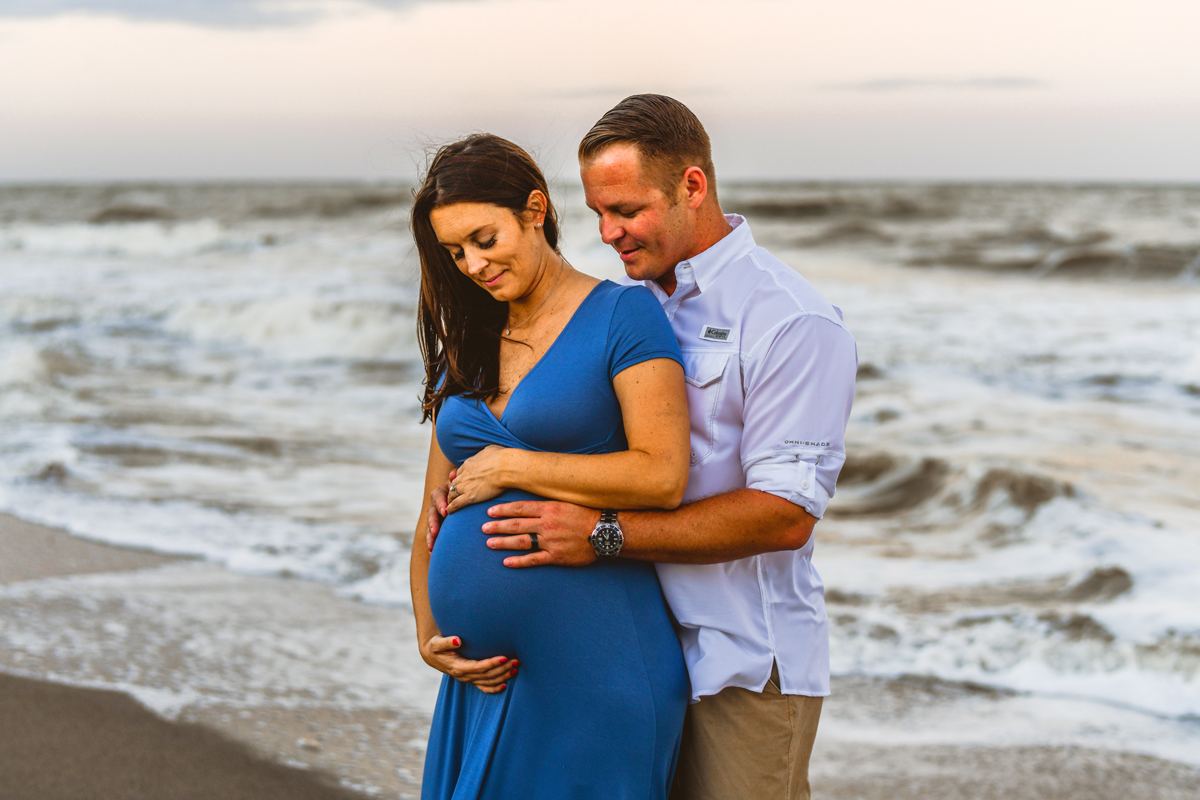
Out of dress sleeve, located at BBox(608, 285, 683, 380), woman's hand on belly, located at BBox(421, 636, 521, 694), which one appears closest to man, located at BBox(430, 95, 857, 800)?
dress sleeve, located at BBox(608, 285, 683, 380)

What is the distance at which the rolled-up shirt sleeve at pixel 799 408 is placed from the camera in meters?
1.84

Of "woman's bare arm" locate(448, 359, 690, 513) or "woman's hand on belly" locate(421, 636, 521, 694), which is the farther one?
"woman's hand on belly" locate(421, 636, 521, 694)

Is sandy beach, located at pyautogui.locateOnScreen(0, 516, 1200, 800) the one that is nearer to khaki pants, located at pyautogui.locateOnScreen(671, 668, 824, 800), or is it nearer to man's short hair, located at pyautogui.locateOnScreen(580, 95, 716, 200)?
khaki pants, located at pyautogui.locateOnScreen(671, 668, 824, 800)

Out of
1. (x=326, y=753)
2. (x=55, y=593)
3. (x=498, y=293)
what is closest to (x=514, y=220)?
(x=498, y=293)

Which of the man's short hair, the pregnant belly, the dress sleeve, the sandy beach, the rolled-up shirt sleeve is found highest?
the man's short hair

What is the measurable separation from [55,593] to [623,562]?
13.0 ft

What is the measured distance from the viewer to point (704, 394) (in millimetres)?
1937

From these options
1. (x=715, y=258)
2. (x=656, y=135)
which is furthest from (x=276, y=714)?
(x=656, y=135)

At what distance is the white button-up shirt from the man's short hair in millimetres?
177

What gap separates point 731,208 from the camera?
33.6 metres

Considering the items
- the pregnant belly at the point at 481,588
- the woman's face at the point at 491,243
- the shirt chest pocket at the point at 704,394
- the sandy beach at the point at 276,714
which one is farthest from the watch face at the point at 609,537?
the sandy beach at the point at 276,714

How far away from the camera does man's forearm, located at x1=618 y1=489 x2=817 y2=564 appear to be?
1834 mm

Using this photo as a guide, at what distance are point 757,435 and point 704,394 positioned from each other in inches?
5.2

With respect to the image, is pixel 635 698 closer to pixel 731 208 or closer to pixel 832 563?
pixel 832 563
